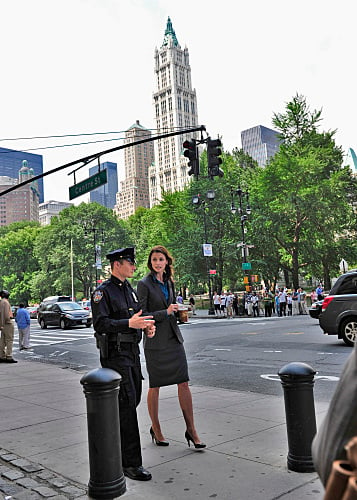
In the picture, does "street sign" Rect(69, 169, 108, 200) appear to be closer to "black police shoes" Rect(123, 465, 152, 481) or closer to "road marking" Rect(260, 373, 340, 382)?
"road marking" Rect(260, 373, 340, 382)

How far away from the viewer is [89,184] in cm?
1560

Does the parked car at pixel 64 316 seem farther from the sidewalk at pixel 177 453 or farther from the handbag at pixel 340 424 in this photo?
the handbag at pixel 340 424

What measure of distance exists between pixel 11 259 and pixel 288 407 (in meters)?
75.3

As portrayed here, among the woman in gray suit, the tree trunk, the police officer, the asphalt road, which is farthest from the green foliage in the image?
the police officer

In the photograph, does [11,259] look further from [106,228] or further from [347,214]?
[347,214]

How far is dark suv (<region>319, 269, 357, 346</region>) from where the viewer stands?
12.6 metres

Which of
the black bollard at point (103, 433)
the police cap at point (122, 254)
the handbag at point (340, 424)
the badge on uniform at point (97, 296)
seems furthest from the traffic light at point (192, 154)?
the handbag at point (340, 424)

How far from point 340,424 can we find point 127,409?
3151mm

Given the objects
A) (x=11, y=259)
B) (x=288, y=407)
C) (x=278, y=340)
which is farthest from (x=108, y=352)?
(x=11, y=259)

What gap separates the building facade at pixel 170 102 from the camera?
148125 mm

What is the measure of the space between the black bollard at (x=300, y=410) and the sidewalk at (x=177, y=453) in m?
0.16

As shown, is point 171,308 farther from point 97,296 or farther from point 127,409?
point 127,409

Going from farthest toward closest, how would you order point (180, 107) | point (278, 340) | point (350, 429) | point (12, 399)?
point (180, 107) → point (278, 340) → point (12, 399) → point (350, 429)

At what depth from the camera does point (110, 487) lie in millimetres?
3748
